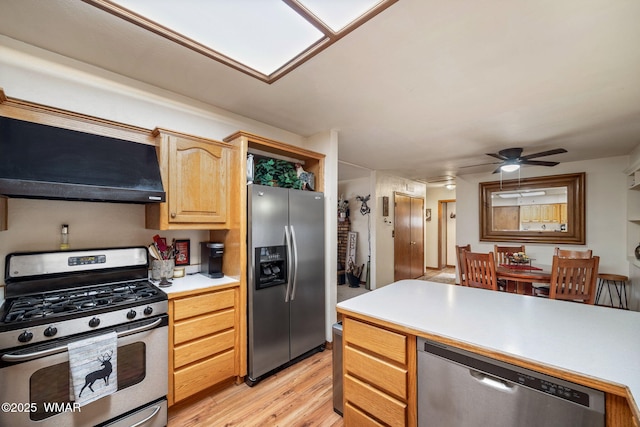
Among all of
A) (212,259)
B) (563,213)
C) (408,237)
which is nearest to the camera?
(212,259)

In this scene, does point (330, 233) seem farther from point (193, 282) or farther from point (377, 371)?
point (377, 371)

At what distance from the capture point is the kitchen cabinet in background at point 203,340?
186 cm

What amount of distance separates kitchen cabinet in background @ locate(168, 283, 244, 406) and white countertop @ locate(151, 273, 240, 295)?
0.14ft

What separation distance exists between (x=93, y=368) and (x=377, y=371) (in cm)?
159

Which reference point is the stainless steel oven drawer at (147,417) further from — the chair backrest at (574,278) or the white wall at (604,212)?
the white wall at (604,212)

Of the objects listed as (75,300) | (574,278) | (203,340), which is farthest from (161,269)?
(574,278)

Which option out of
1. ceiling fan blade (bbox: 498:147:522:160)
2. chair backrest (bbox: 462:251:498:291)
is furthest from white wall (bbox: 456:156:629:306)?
chair backrest (bbox: 462:251:498:291)

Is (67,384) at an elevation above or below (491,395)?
below

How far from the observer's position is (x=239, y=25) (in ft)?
4.93

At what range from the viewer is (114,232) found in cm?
206

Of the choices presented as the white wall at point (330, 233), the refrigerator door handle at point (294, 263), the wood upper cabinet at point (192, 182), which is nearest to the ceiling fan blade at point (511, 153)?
the white wall at point (330, 233)

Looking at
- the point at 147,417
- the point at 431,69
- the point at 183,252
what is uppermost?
the point at 431,69

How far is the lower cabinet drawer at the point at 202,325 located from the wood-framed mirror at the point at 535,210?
16.8ft

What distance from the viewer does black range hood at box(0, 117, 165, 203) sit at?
1.43m
